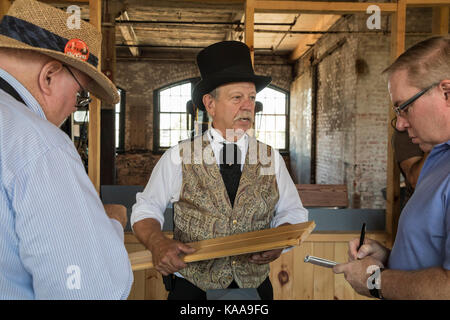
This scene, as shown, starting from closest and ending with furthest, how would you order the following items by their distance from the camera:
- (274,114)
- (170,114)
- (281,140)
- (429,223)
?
(429,223)
(170,114)
(274,114)
(281,140)

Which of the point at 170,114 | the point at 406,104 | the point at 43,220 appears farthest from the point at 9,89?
the point at 170,114

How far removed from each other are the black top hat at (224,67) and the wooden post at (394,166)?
3.45ft

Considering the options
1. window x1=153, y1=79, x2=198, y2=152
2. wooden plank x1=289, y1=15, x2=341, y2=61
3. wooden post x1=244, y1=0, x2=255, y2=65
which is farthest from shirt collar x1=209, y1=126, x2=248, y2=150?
window x1=153, y1=79, x2=198, y2=152

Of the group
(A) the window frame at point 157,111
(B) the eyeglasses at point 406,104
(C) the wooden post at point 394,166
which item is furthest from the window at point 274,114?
(B) the eyeglasses at point 406,104

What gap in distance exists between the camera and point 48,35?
929 mm

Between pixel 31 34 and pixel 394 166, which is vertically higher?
pixel 31 34

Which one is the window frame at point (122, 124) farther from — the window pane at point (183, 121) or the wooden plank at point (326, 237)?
the wooden plank at point (326, 237)

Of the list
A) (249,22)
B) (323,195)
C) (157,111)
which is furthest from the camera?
(157,111)

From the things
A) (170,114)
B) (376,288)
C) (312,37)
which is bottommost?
(376,288)

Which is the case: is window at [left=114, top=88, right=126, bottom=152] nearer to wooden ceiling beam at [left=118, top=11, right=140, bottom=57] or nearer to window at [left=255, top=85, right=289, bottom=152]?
wooden ceiling beam at [left=118, top=11, right=140, bottom=57]

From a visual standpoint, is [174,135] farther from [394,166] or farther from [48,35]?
[48,35]

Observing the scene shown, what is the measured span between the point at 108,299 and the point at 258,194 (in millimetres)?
1039

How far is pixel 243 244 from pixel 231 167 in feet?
1.86
